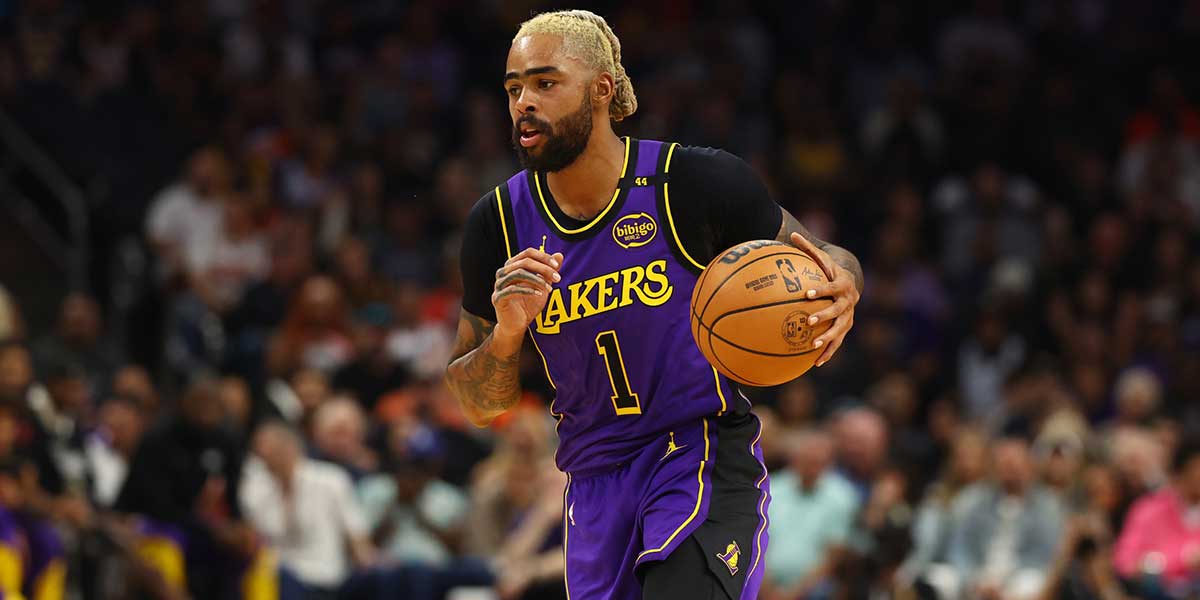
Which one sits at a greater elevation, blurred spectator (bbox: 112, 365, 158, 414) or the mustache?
blurred spectator (bbox: 112, 365, 158, 414)

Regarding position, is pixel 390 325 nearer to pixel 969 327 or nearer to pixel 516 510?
pixel 516 510

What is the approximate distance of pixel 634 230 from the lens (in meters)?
5.16

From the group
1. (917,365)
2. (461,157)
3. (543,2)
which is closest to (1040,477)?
(917,365)

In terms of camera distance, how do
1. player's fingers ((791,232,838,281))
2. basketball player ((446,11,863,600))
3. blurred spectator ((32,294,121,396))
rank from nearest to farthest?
player's fingers ((791,232,838,281)) → basketball player ((446,11,863,600)) → blurred spectator ((32,294,121,396))

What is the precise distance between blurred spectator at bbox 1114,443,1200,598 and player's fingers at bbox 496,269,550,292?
6.59 m

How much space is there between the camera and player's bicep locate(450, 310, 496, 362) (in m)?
5.55

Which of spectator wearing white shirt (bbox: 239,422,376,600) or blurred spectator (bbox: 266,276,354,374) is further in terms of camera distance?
blurred spectator (bbox: 266,276,354,374)

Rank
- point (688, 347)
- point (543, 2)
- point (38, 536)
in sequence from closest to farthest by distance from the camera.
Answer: point (688, 347)
point (38, 536)
point (543, 2)

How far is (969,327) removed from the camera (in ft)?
45.9

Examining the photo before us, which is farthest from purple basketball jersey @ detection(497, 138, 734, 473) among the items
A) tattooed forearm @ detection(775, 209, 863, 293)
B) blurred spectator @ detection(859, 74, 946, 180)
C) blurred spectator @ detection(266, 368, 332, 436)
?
blurred spectator @ detection(859, 74, 946, 180)

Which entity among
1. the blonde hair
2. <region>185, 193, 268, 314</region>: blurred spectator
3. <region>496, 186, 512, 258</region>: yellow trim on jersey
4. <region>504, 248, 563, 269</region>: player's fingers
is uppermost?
<region>185, 193, 268, 314</region>: blurred spectator

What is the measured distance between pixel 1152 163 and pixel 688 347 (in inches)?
428

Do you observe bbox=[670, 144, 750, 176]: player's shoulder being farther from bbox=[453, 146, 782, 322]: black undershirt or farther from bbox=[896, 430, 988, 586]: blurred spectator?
bbox=[896, 430, 988, 586]: blurred spectator

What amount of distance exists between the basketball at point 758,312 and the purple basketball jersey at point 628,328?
0.20m
